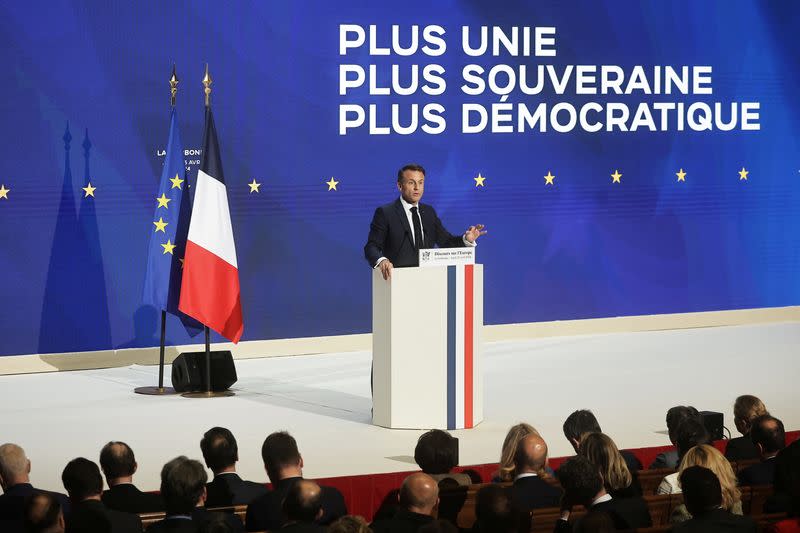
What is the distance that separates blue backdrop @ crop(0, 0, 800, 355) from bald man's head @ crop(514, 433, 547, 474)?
5.76 m

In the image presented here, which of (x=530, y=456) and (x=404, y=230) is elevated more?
(x=404, y=230)

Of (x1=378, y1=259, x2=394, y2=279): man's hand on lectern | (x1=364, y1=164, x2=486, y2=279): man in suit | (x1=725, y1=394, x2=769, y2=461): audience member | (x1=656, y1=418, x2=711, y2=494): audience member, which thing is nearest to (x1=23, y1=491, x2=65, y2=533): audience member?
(x1=656, y1=418, x2=711, y2=494): audience member

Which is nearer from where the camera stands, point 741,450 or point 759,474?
point 759,474

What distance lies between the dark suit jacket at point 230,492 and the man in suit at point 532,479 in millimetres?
913

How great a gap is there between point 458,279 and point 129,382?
120 inches

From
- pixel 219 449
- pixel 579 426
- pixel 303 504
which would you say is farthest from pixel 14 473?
pixel 579 426

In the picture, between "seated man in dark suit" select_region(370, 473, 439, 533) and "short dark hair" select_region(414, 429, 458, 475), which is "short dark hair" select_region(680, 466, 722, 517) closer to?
"seated man in dark suit" select_region(370, 473, 439, 533)

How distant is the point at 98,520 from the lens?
13.3 ft

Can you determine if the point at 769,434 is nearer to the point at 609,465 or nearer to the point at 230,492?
the point at 609,465

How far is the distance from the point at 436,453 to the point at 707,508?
123 cm

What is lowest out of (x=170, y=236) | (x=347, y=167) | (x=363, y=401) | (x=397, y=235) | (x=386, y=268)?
(x=363, y=401)

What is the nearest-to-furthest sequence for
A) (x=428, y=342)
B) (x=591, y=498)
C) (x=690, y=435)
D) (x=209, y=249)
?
1. (x=591, y=498)
2. (x=690, y=435)
3. (x=428, y=342)
4. (x=209, y=249)

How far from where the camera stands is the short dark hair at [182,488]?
4.32m

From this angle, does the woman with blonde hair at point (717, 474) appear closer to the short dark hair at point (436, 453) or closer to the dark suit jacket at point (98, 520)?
the short dark hair at point (436, 453)
